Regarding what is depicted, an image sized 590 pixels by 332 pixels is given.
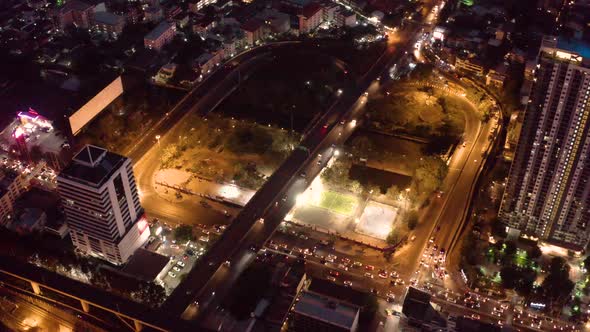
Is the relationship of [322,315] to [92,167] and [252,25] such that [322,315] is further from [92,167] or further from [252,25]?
[252,25]

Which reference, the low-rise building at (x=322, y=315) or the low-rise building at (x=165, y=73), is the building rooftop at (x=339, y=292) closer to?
the low-rise building at (x=322, y=315)

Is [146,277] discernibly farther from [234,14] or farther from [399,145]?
[234,14]

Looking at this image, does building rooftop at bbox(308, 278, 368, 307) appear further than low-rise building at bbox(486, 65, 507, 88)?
No

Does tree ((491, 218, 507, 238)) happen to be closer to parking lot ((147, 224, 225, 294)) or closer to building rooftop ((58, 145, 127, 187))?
parking lot ((147, 224, 225, 294))

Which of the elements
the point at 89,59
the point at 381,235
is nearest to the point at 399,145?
the point at 381,235

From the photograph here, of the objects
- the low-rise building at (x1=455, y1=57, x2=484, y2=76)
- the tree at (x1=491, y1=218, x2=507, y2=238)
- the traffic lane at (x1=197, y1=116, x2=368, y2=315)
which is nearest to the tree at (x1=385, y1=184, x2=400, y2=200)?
the traffic lane at (x1=197, y1=116, x2=368, y2=315)

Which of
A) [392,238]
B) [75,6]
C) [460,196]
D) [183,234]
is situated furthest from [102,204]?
[75,6]
